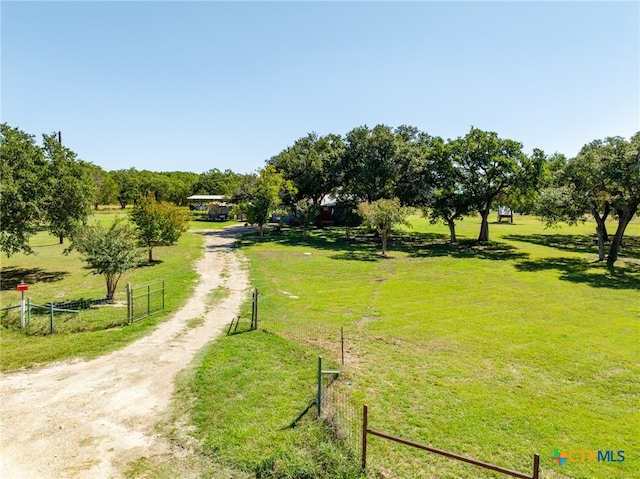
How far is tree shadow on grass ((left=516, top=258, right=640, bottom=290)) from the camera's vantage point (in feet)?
71.4

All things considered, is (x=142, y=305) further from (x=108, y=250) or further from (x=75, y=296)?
(x=75, y=296)

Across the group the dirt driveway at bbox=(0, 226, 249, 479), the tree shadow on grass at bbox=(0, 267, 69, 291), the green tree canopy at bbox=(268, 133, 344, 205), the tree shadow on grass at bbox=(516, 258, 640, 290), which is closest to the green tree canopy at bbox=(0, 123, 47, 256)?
the tree shadow on grass at bbox=(0, 267, 69, 291)

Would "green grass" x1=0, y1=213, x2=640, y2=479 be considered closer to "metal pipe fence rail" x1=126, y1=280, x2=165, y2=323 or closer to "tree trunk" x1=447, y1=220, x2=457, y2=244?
"metal pipe fence rail" x1=126, y1=280, x2=165, y2=323

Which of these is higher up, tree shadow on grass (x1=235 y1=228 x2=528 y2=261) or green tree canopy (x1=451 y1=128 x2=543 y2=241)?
green tree canopy (x1=451 y1=128 x2=543 y2=241)

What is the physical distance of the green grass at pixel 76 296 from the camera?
12070mm

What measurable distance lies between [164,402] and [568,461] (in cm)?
861

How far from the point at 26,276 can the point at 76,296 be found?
24.8ft

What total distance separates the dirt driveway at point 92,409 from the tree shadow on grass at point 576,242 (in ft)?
114

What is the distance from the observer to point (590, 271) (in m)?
25.1

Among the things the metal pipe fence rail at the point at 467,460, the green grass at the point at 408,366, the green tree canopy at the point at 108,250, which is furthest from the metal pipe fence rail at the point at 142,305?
the metal pipe fence rail at the point at 467,460

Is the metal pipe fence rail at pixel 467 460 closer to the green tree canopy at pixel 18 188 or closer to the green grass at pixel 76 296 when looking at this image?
the green grass at pixel 76 296

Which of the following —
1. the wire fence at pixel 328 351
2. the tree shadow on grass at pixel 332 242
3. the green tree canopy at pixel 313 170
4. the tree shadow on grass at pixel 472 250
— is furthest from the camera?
the green tree canopy at pixel 313 170

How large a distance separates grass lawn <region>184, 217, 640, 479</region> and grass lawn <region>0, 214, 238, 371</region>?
4.02m

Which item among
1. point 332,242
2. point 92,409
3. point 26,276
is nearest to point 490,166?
point 332,242
